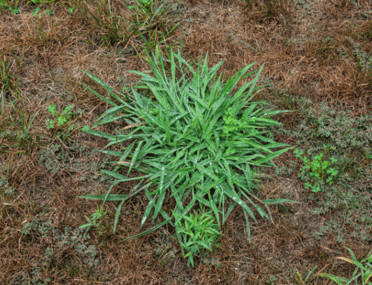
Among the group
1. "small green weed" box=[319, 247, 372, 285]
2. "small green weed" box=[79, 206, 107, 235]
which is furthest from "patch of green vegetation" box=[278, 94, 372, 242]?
"small green weed" box=[79, 206, 107, 235]

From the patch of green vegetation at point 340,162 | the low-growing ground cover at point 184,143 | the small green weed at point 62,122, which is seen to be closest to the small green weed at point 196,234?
the low-growing ground cover at point 184,143

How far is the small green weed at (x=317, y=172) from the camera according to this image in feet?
7.76

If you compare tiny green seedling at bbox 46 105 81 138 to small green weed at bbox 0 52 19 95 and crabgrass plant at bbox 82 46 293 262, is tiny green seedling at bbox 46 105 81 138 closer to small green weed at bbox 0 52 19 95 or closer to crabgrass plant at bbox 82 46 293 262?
crabgrass plant at bbox 82 46 293 262

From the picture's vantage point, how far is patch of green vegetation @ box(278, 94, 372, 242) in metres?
2.31

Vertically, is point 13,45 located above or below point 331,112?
below

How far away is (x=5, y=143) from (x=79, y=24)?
3.51 ft

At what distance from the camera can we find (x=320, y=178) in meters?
2.39

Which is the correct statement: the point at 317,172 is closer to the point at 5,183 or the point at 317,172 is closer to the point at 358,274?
the point at 358,274

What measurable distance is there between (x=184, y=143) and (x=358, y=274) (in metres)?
1.41

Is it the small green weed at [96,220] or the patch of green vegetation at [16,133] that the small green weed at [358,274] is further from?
the patch of green vegetation at [16,133]

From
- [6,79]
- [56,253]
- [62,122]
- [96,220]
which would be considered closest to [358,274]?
→ [96,220]

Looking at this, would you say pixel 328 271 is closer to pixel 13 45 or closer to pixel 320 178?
pixel 320 178

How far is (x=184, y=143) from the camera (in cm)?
233

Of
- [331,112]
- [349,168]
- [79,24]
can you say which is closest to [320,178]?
[349,168]
